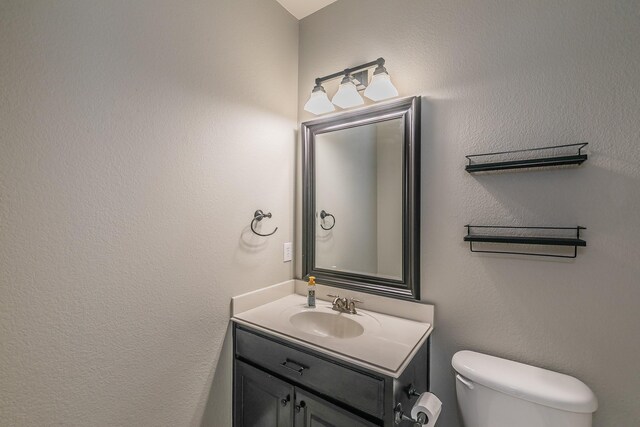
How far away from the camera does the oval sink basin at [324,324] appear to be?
1.46m

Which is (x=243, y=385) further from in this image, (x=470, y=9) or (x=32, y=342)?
(x=470, y=9)

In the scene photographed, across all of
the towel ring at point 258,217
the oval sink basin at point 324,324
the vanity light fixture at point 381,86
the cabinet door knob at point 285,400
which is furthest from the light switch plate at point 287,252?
the vanity light fixture at point 381,86

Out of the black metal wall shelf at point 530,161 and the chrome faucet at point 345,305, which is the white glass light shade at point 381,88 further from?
the chrome faucet at point 345,305

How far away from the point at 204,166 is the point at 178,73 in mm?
392

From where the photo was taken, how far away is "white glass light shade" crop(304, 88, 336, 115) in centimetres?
161

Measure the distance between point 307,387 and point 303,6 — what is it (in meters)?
2.01

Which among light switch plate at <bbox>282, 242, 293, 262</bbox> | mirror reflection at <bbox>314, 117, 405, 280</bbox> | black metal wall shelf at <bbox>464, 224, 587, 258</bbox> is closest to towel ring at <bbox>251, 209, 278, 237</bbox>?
light switch plate at <bbox>282, 242, 293, 262</bbox>

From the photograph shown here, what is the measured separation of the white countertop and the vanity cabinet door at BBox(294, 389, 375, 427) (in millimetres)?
203

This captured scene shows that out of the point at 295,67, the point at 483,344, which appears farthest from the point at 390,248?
the point at 295,67

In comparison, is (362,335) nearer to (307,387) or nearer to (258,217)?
(307,387)

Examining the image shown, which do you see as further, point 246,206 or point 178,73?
point 246,206

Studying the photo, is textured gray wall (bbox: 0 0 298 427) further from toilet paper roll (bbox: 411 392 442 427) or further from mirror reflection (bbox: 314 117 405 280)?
toilet paper roll (bbox: 411 392 442 427)

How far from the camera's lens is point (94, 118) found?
97cm

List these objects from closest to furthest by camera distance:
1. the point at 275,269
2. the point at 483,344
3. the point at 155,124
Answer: the point at 155,124
the point at 483,344
the point at 275,269
